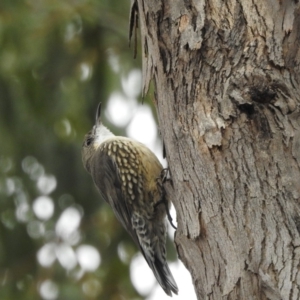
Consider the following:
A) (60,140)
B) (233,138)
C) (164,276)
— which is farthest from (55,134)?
(233,138)

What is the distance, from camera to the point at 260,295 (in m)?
2.47

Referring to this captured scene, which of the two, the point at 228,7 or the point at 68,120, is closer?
the point at 228,7

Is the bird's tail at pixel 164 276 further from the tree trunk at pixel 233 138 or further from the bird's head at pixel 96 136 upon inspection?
the tree trunk at pixel 233 138

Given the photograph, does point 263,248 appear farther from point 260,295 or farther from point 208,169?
point 208,169

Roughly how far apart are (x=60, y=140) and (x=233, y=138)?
3.03 metres

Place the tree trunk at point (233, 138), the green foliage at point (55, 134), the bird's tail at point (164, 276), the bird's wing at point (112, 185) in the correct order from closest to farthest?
the tree trunk at point (233, 138), the bird's tail at point (164, 276), the bird's wing at point (112, 185), the green foliage at point (55, 134)

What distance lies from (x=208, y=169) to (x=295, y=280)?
54cm

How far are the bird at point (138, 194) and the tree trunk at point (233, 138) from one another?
5.13ft

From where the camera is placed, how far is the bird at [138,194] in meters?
4.50

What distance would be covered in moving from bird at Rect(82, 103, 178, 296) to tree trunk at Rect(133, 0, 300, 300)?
5.13ft

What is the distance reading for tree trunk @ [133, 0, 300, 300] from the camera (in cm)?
252

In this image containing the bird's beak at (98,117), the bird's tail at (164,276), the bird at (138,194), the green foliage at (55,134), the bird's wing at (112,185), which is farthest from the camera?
the green foliage at (55,134)

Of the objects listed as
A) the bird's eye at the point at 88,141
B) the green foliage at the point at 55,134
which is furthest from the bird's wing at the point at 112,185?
the green foliage at the point at 55,134

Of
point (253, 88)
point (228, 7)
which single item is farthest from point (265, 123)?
point (228, 7)
